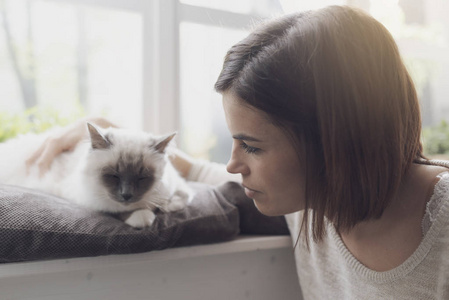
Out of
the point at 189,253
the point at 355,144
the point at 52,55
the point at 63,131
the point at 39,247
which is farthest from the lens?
the point at 52,55

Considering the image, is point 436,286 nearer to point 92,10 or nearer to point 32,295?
point 32,295

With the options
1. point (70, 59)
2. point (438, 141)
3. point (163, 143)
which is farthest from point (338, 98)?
point (438, 141)

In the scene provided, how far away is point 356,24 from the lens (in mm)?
820

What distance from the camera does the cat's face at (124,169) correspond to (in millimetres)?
1136

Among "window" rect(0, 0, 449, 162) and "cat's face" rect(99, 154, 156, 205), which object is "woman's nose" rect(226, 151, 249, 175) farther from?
"window" rect(0, 0, 449, 162)

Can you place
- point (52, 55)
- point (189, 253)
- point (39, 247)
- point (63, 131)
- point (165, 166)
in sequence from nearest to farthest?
point (39, 247) → point (189, 253) → point (165, 166) → point (63, 131) → point (52, 55)

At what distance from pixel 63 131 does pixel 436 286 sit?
1.37 m

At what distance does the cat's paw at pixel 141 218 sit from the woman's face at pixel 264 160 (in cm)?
31

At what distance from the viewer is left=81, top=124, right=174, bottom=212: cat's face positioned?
1.14m

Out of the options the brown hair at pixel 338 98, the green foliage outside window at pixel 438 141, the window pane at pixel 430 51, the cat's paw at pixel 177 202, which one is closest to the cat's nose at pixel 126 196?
the cat's paw at pixel 177 202

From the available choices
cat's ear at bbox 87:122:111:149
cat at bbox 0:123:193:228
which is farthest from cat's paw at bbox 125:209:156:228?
cat's ear at bbox 87:122:111:149

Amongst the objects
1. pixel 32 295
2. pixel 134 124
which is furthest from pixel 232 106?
pixel 134 124

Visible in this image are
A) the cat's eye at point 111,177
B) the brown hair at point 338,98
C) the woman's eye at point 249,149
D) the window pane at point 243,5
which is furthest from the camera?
the window pane at point 243,5

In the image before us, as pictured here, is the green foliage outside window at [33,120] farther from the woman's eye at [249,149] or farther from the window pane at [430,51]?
the window pane at [430,51]
